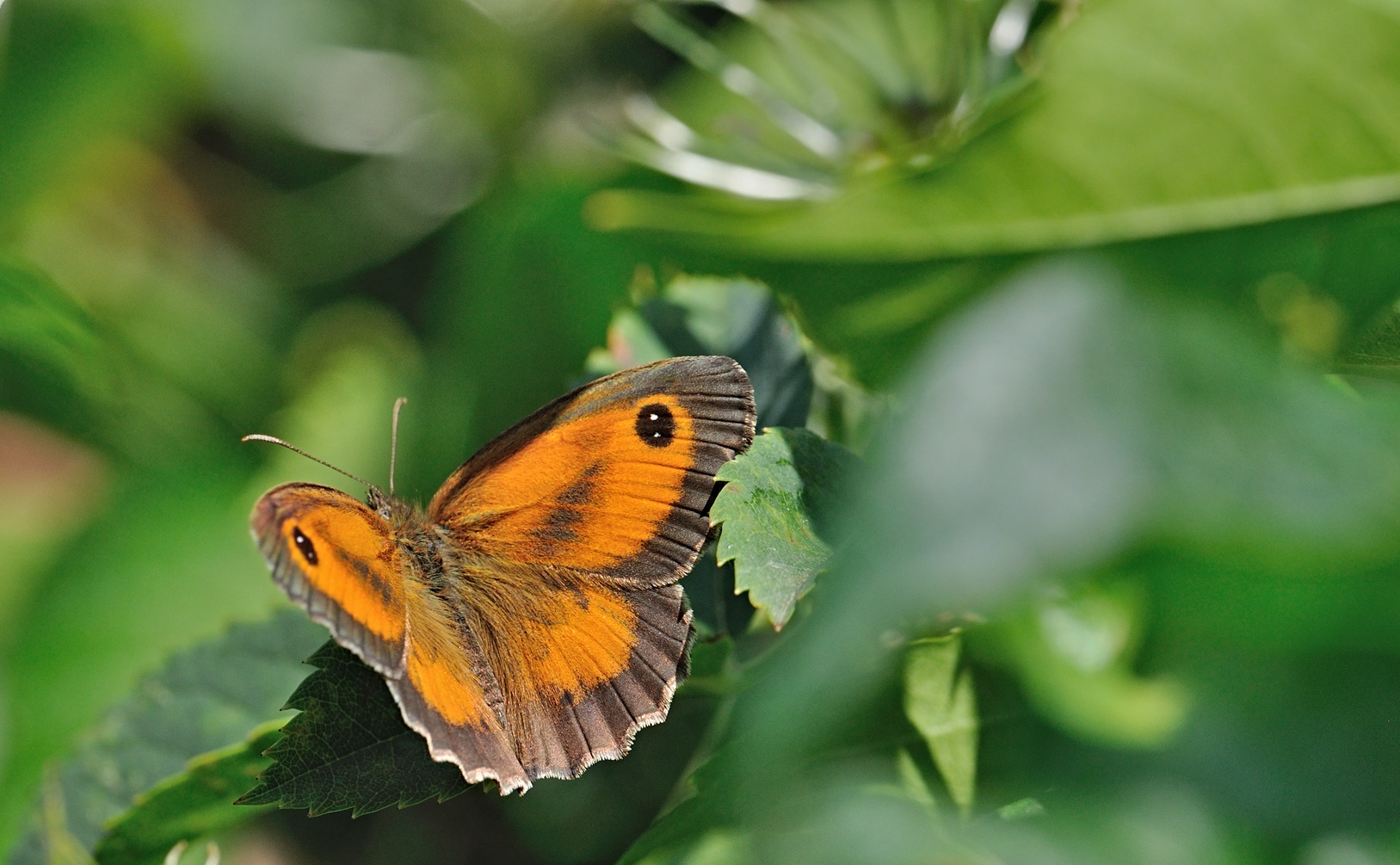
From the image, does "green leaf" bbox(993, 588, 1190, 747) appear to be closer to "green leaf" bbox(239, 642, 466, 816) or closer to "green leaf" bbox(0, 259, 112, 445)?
"green leaf" bbox(239, 642, 466, 816)

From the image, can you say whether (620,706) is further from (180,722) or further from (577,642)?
(180,722)

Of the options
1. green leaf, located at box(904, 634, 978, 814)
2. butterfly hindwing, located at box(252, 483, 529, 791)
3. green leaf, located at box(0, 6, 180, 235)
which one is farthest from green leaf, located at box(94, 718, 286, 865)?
green leaf, located at box(0, 6, 180, 235)

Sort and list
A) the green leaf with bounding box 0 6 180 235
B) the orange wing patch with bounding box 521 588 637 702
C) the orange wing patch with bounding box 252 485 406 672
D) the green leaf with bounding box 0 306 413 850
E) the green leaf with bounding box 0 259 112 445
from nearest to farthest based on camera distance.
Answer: the orange wing patch with bounding box 252 485 406 672 < the orange wing patch with bounding box 521 588 637 702 < the green leaf with bounding box 0 259 112 445 < the green leaf with bounding box 0 306 413 850 < the green leaf with bounding box 0 6 180 235

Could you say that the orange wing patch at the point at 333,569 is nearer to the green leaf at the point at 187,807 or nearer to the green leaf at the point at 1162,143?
the green leaf at the point at 187,807

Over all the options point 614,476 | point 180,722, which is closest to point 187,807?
point 180,722

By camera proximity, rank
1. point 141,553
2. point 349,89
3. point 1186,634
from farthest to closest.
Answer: point 349,89 < point 141,553 < point 1186,634

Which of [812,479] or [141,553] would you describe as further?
[141,553]

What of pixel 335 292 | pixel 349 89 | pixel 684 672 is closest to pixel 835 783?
pixel 684 672

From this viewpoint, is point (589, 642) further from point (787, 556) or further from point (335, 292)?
point (335, 292)
